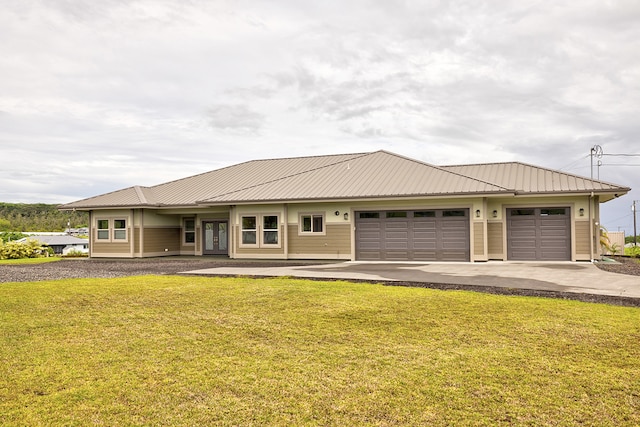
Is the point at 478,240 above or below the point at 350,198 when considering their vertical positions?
below

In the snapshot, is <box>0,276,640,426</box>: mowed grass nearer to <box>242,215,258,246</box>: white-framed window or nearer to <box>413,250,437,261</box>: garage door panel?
<box>413,250,437,261</box>: garage door panel

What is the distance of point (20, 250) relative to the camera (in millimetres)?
28844

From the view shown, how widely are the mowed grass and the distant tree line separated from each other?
81.4m

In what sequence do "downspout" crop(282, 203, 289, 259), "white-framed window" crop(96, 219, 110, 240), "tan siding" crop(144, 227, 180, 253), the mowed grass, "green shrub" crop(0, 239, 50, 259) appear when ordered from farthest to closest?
"green shrub" crop(0, 239, 50, 259), "white-framed window" crop(96, 219, 110, 240), "tan siding" crop(144, 227, 180, 253), "downspout" crop(282, 203, 289, 259), the mowed grass

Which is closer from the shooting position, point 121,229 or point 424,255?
point 424,255

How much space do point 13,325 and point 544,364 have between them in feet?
24.9

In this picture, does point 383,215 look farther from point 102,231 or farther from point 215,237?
point 102,231

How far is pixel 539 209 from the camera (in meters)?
20.2

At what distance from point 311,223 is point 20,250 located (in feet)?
60.8

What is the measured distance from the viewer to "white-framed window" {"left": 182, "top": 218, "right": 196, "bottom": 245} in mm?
27438

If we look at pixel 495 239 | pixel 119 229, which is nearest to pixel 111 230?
pixel 119 229

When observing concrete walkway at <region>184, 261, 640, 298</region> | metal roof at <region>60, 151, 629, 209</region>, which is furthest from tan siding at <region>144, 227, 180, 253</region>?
concrete walkway at <region>184, 261, 640, 298</region>

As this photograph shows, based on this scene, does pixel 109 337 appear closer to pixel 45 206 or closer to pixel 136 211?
pixel 136 211

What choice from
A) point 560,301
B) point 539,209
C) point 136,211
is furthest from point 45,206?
point 560,301
